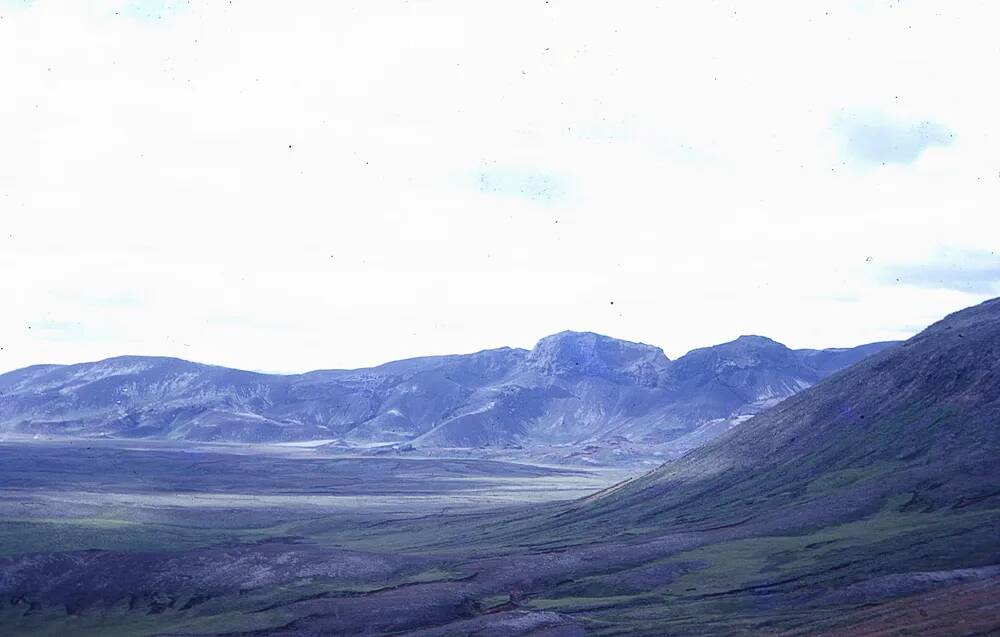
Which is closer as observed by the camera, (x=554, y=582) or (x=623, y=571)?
(x=554, y=582)

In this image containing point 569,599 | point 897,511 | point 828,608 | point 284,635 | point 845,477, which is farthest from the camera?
point 845,477

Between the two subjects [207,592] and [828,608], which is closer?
[828,608]

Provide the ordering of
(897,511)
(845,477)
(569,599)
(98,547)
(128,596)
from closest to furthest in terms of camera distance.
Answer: (569,599), (128,596), (897,511), (98,547), (845,477)

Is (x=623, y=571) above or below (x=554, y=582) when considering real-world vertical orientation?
above

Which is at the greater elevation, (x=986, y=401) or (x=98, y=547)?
(x=986, y=401)

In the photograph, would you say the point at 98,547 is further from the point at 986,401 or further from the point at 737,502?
the point at 986,401

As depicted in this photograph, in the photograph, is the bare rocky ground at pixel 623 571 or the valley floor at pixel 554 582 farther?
the bare rocky ground at pixel 623 571

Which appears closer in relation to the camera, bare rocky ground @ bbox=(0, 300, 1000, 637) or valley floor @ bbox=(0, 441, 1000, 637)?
valley floor @ bbox=(0, 441, 1000, 637)

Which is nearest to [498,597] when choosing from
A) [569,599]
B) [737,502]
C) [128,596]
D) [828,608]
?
[569,599]

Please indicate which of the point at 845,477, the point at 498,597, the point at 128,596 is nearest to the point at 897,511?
the point at 845,477

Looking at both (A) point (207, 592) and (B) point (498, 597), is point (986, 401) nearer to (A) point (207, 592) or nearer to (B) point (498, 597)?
(B) point (498, 597)
